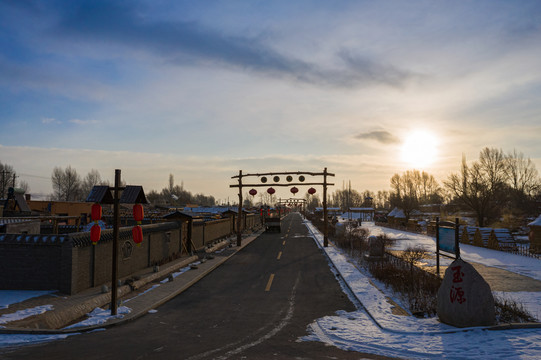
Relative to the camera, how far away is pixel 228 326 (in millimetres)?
9547

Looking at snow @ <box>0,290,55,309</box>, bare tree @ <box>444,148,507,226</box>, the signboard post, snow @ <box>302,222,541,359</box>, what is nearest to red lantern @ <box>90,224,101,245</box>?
snow @ <box>0,290,55,309</box>

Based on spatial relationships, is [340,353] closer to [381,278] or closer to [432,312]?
[432,312]

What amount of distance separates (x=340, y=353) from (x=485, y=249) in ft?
88.9

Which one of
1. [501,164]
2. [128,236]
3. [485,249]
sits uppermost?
[501,164]

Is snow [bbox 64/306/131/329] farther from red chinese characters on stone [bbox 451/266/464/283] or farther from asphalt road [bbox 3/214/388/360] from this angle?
red chinese characters on stone [bbox 451/266/464/283]

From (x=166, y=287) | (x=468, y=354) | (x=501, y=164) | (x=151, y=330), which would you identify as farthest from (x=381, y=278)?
(x=501, y=164)

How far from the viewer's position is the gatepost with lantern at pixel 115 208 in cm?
1047

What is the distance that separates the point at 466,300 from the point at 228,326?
6.64m

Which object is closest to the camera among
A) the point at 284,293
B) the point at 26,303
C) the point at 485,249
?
the point at 26,303

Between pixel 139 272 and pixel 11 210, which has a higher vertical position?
pixel 11 210

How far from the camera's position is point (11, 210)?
106 feet

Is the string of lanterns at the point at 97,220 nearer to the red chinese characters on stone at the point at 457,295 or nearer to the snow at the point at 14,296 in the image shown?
the snow at the point at 14,296

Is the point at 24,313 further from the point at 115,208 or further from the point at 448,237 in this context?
the point at 448,237

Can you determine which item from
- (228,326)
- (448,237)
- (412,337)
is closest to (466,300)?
(412,337)
